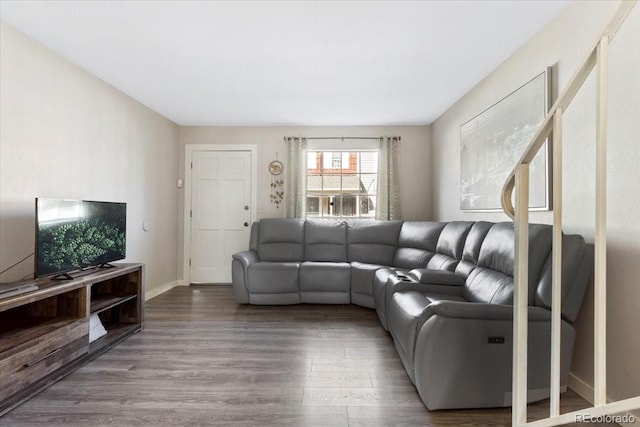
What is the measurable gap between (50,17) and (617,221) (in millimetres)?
3591

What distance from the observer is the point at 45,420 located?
5.46ft

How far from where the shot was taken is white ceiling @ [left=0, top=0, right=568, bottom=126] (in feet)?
6.70

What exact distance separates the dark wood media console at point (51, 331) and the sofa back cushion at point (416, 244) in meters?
2.75

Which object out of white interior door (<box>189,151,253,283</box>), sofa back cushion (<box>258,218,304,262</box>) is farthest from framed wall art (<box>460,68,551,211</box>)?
white interior door (<box>189,151,253,283</box>)

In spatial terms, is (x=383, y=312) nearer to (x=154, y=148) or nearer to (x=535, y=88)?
(x=535, y=88)

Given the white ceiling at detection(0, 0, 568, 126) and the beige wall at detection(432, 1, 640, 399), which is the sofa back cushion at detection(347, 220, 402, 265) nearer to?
the white ceiling at detection(0, 0, 568, 126)

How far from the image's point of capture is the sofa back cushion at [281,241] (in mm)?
4152

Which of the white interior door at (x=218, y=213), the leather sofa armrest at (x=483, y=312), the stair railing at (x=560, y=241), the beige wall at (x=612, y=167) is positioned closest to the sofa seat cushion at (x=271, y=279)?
the white interior door at (x=218, y=213)

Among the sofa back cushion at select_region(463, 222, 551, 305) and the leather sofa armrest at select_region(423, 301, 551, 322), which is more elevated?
the sofa back cushion at select_region(463, 222, 551, 305)

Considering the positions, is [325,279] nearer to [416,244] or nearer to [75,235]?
[416,244]

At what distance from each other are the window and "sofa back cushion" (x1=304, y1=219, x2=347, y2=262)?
1.73ft

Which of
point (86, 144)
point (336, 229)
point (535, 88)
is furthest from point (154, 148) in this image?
point (535, 88)

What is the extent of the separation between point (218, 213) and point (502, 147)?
3666 mm

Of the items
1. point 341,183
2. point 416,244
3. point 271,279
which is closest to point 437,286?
point 416,244
